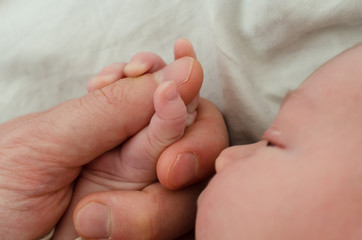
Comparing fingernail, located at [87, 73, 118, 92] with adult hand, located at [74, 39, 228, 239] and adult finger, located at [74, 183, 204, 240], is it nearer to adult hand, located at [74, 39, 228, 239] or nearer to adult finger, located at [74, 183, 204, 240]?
adult hand, located at [74, 39, 228, 239]

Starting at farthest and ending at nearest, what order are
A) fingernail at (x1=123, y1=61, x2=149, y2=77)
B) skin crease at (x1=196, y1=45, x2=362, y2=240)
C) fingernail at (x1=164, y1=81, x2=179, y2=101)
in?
fingernail at (x1=123, y1=61, x2=149, y2=77) < fingernail at (x1=164, y1=81, x2=179, y2=101) < skin crease at (x1=196, y1=45, x2=362, y2=240)

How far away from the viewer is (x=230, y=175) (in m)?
0.48

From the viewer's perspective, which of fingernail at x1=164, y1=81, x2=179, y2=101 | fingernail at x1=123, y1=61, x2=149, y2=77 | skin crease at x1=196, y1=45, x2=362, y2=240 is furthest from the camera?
fingernail at x1=123, y1=61, x2=149, y2=77

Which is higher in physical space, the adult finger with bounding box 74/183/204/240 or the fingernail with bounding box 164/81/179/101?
the fingernail with bounding box 164/81/179/101

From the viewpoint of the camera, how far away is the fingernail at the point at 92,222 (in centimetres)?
65

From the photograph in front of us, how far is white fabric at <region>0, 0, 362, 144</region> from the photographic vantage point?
2.64 ft

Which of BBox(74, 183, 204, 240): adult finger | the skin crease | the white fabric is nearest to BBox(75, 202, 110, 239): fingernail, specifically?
BBox(74, 183, 204, 240): adult finger

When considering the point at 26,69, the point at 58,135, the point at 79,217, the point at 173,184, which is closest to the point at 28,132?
the point at 58,135

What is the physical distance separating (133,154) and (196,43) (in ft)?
1.20

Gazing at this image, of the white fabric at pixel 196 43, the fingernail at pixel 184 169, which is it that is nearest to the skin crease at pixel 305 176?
the fingernail at pixel 184 169

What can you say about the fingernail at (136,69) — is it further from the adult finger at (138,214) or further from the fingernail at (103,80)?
the adult finger at (138,214)

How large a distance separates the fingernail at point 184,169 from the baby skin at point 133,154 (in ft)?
0.16

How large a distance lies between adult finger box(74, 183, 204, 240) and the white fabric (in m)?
0.26

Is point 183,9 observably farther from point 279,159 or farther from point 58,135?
point 279,159
